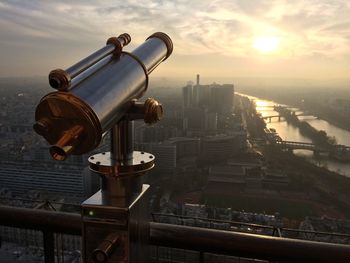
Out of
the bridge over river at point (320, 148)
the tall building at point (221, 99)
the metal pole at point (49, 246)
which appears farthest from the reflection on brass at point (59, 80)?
the tall building at point (221, 99)

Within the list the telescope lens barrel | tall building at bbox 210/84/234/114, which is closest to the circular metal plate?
the telescope lens barrel

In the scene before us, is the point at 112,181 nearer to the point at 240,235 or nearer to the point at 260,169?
the point at 240,235

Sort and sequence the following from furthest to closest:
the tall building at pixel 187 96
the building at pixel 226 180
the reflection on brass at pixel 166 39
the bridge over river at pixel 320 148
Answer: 1. the tall building at pixel 187 96
2. the bridge over river at pixel 320 148
3. the building at pixel 226 180
4. the reflection on brass at pixel 166 39

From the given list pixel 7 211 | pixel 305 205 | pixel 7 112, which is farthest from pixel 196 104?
pixel 7 211

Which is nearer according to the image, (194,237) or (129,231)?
(129,231)

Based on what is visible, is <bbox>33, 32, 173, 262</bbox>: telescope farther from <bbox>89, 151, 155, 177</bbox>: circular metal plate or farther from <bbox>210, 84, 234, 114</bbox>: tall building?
<bbox>210, 84, 234, 114</bbox>: tall building

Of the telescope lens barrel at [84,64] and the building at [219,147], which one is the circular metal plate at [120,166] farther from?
the building at [219,147]
